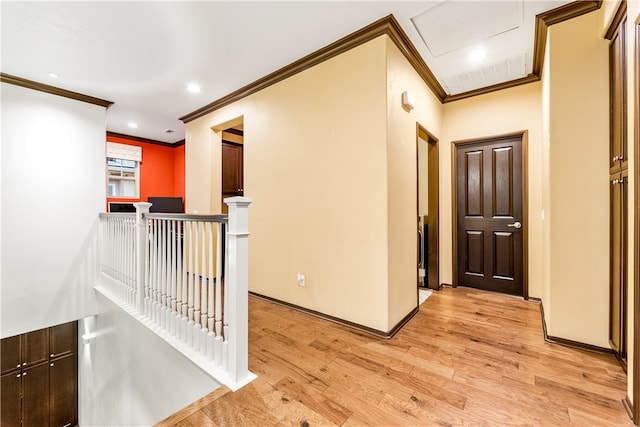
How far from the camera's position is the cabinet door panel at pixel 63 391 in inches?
153

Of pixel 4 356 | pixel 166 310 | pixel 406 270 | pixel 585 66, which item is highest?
pixel 585 66

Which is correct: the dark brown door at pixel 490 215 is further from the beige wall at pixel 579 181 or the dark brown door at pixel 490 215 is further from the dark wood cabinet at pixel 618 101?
the dark wood cabinet at pixel 618 101

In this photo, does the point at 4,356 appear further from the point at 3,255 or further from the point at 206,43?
the point at 206,43

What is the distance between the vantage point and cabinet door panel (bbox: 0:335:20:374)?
10.9 ft

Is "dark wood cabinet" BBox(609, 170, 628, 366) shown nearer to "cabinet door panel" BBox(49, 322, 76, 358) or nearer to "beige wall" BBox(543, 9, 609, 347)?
"beige wall" BBox(543, 9, 609, 347)

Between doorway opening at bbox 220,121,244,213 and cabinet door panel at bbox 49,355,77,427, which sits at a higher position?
doorway opening at bbox 220,121,244,213

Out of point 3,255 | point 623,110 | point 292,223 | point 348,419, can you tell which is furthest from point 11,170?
point 623,110

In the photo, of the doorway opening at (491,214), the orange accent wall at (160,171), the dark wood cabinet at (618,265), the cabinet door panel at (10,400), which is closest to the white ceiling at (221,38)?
the doorway opening at (491,214)

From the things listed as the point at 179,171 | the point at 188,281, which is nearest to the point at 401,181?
the point at 188,281

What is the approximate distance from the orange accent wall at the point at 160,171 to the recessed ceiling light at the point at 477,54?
18.3ft

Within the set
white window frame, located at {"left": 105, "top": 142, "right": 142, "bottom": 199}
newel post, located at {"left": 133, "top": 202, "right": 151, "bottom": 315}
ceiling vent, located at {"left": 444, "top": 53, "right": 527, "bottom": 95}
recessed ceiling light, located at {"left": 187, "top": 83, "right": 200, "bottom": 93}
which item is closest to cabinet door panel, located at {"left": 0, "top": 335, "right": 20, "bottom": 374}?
newel post, located at {"left": 133, "top": 202, "right": 151, "bottom": 315}

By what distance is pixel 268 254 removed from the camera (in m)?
3.27

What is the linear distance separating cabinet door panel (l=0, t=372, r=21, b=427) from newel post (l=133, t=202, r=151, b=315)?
8.11 feet

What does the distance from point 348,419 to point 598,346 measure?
6.60 ft
